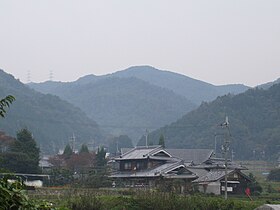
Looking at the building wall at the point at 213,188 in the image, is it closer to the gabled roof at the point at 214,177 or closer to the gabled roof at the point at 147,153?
the gabled roof at the point at 214,177

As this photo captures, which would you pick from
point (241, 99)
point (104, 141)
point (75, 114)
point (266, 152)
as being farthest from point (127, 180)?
point (104, 141)

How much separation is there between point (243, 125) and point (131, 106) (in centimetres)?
9285

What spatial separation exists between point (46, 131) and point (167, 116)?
209ft

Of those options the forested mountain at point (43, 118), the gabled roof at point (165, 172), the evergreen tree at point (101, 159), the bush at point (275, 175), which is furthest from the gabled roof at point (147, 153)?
the forested mountain at point (43, 118)

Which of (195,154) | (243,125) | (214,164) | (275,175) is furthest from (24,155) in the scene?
(243,125)

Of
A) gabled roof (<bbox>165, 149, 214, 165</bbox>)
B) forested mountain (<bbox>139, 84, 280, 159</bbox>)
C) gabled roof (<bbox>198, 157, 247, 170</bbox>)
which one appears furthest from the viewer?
forested mountain (<bbox>139, 84, 280, 159</bbox>)

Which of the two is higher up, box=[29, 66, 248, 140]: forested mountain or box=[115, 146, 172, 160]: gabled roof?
box=[29, 66, 248, 140]: forested mountain

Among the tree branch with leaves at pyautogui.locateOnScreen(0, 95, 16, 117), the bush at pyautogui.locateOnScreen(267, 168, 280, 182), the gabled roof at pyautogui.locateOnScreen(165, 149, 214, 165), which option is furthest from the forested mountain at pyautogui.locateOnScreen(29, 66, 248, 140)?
the tree branch with leaves at pyautogui.locateOnScreen(0, 95, 16, 117)

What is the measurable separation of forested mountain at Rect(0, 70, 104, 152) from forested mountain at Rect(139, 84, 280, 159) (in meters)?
23.9

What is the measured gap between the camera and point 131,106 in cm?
17150

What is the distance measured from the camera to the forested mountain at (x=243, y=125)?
255ft

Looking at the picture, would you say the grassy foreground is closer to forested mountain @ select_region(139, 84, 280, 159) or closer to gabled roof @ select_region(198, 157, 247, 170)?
gabled roof @ select_region(198, 157, 247, 170)

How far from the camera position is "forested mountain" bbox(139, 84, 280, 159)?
77.8 meters

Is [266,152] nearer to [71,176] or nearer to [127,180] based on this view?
[127,180]
